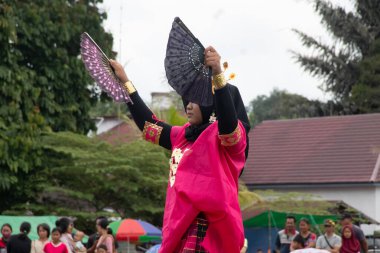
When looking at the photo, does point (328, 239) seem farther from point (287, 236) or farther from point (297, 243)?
point (297, 243)

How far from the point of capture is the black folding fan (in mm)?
6000

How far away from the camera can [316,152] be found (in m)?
33.2

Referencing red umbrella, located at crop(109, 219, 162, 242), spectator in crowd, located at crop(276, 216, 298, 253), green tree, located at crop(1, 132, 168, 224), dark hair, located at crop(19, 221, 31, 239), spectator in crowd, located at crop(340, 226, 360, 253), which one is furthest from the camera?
green tree, located at crop(1, 132, 168, 224)

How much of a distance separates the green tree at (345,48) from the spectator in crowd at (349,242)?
85.3ft

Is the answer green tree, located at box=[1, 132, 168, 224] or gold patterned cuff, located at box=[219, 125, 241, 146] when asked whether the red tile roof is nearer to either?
green tree, located at box=[1, 132, 168, 224]

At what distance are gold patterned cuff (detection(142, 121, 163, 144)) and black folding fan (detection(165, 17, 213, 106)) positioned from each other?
0.60 metres

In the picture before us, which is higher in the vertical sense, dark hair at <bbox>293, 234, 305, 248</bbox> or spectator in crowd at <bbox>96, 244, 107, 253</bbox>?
dark hair at <bbox>293, 234, 305, 248</bbox>

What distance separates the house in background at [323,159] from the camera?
3069 centimetres

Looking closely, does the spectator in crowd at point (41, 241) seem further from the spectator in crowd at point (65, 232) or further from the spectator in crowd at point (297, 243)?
the spectator in crowd at point (297, 243)

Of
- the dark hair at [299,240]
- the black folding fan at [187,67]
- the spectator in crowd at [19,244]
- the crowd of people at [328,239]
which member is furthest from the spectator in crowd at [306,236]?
the black folding fan at [187,67]

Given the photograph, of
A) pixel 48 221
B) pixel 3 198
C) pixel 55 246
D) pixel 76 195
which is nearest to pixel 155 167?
pixel 76 195

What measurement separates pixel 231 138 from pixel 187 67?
538 mm

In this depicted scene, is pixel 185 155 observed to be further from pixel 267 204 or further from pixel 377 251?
pixel 267 204

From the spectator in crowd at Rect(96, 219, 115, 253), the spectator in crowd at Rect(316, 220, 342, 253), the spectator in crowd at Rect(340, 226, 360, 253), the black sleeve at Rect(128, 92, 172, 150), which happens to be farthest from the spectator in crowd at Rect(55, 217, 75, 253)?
the black sleeve at Rect(128, 92, 172, 150)
